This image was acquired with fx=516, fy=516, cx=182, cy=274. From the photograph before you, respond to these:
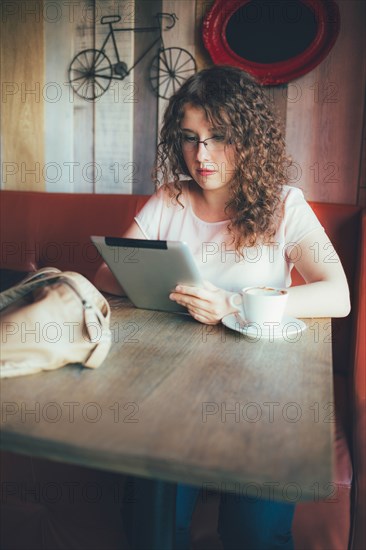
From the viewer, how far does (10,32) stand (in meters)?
2.43

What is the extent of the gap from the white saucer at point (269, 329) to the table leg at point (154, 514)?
1.10 ft

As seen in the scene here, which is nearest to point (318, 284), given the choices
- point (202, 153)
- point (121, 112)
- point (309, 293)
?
point (309, 293)

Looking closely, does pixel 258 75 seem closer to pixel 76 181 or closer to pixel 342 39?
pixel 342 39

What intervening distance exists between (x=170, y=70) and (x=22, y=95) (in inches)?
30.4

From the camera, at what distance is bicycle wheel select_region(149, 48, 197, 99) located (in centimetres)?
214

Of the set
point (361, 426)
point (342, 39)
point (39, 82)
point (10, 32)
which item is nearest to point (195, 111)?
point (342, 39)

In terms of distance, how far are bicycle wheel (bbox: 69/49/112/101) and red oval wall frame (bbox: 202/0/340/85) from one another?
483 millimetres

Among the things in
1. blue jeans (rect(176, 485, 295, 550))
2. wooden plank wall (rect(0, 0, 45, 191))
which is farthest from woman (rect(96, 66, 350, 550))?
wooden plank wall (rect(0, 0, 45, 191))

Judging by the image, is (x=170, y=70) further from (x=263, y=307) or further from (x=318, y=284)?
(x=263, y=307)

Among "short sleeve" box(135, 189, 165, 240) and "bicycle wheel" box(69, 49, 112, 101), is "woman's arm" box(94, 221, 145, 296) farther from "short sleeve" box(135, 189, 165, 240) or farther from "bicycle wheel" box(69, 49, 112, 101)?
"bicycle wheel" box(69, 49, 112, 101)

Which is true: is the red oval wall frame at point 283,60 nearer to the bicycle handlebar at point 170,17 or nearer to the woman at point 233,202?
the bicycle handlebar at point 170,17

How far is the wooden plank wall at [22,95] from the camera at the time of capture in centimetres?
240

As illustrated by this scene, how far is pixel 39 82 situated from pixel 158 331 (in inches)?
69.1

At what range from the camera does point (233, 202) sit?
1.55 meters
